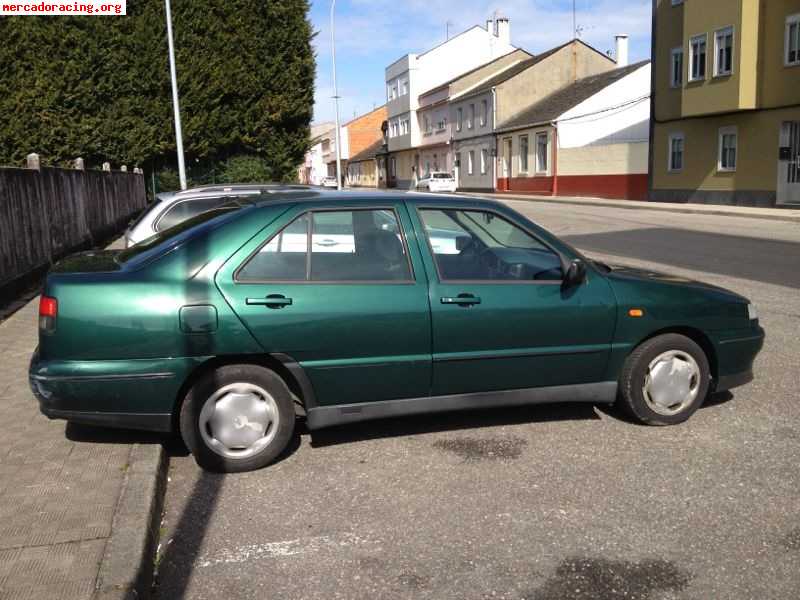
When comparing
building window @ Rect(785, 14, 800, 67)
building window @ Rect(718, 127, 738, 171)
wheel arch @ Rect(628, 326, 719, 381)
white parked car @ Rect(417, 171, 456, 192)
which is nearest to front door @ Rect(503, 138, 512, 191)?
white parked car @ Rect(417, 171, 456, 192)

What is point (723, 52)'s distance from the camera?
27.1 meters

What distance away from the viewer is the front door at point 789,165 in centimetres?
2466

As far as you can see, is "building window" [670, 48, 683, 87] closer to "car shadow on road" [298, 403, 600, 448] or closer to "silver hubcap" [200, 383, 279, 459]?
"car shadow on road" [298, 403, 600, 448]

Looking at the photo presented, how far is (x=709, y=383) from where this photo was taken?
16.2 feet

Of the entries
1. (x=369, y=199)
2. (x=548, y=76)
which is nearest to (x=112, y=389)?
(x=369, y=199)

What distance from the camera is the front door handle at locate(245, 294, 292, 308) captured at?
162 inches

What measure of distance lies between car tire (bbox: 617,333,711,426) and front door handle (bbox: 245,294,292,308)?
84.2 inches

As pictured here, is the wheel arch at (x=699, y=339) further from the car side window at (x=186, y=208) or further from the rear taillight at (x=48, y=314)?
the car side window at (x=186, y=208)

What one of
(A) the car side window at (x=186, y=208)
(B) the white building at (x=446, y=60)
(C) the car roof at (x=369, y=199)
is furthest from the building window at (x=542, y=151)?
(C) the car roof at (x=369, y=199)

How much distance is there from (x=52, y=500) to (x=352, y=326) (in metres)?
1.72

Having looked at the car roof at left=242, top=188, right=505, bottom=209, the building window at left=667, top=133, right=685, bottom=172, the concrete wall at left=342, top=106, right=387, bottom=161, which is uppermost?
the concrete wall at left=342, top=106, right=387, bottom=161

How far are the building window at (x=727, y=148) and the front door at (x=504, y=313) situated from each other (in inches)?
999

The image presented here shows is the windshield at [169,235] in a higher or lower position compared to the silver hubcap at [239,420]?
higher

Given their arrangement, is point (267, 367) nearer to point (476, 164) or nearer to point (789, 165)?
point (789, 165)
